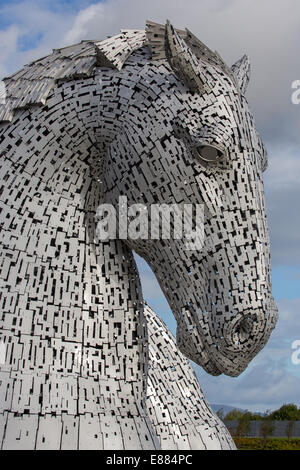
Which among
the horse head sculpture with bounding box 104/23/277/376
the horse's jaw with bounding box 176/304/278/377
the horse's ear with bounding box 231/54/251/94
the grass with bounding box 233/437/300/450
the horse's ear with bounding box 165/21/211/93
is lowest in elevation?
the grass with bounding box 233/437/300/450

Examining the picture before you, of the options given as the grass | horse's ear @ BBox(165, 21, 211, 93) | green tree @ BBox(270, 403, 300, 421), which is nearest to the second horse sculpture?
horse's ear @ BBox(165, 21, 211, 93)

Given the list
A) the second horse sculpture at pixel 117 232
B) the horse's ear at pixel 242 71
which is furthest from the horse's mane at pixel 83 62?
the horse's ear at pixel 242 71

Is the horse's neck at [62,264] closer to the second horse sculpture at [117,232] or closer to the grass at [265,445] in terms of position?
the second horse sculpture at [117,232]

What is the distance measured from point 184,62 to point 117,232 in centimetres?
Answer: 96

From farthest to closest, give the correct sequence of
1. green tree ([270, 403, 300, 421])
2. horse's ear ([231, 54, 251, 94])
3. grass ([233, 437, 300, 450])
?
green tree ([270, 403, 300, 421])
grass ([233, 437, 300, 450])
horse's ear ([231, 54, 251, 94])

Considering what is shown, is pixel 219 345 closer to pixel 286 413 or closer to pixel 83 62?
pixel 83 62

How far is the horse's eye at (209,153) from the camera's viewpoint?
120 inches

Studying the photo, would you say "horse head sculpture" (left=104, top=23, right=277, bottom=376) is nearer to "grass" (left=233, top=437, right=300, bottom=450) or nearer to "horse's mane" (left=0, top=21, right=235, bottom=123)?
"horse's mane" (left=0, top=21, right=235, bottom=123)

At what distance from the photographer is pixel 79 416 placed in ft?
9.79

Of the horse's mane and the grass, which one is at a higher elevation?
the horse's mane

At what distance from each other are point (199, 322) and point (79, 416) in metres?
0.73

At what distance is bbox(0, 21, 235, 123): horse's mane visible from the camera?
3299 millimetres

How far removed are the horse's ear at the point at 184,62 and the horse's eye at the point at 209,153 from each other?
1.13 ft

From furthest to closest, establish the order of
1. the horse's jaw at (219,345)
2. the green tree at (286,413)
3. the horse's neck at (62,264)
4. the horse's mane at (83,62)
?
the green tree at (286,413)
the horse's mane at (83,62)
the horse's neck at (62,264)
the horse's jaw at (219,345)
